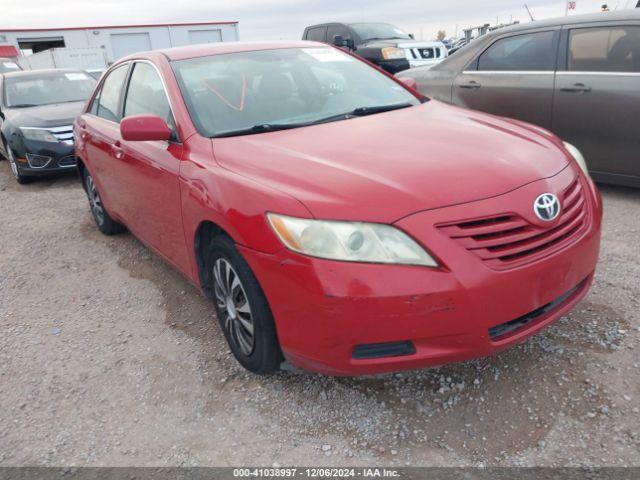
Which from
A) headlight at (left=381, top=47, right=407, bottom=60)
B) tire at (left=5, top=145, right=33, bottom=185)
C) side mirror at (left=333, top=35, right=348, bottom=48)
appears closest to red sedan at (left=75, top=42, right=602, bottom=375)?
tire at (left=5, top=145, right=33, bottom=185)

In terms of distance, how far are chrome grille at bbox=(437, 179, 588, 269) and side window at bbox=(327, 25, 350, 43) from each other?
11.0m

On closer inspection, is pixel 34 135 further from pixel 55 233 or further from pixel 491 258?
pixel 491 258

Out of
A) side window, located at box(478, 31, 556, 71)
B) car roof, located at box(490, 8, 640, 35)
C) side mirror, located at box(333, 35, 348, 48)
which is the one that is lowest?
side mirror, located at box(333, 35, 348, 48)

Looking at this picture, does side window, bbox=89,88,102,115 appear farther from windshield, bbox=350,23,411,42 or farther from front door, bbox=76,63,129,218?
windshield, bbox=350,23,411,42

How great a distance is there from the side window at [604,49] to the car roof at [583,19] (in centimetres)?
7

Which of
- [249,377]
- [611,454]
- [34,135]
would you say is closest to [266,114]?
[249,377]

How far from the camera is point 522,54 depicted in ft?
16.1

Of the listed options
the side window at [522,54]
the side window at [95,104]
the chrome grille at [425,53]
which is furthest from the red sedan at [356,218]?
the chrome grille at [425,53]

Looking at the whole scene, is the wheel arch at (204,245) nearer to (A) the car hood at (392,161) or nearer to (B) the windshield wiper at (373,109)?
(A) the car hood at (392,161)

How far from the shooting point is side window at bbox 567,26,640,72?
4.19m

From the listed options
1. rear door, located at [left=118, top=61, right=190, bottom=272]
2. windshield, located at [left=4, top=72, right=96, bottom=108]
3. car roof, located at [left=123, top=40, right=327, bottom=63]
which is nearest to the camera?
rear door, located at [left=118, top=61, right=190, bottom=272]

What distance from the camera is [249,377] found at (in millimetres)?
2596

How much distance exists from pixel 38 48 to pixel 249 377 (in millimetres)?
39233

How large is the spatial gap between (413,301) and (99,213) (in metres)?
3.65
